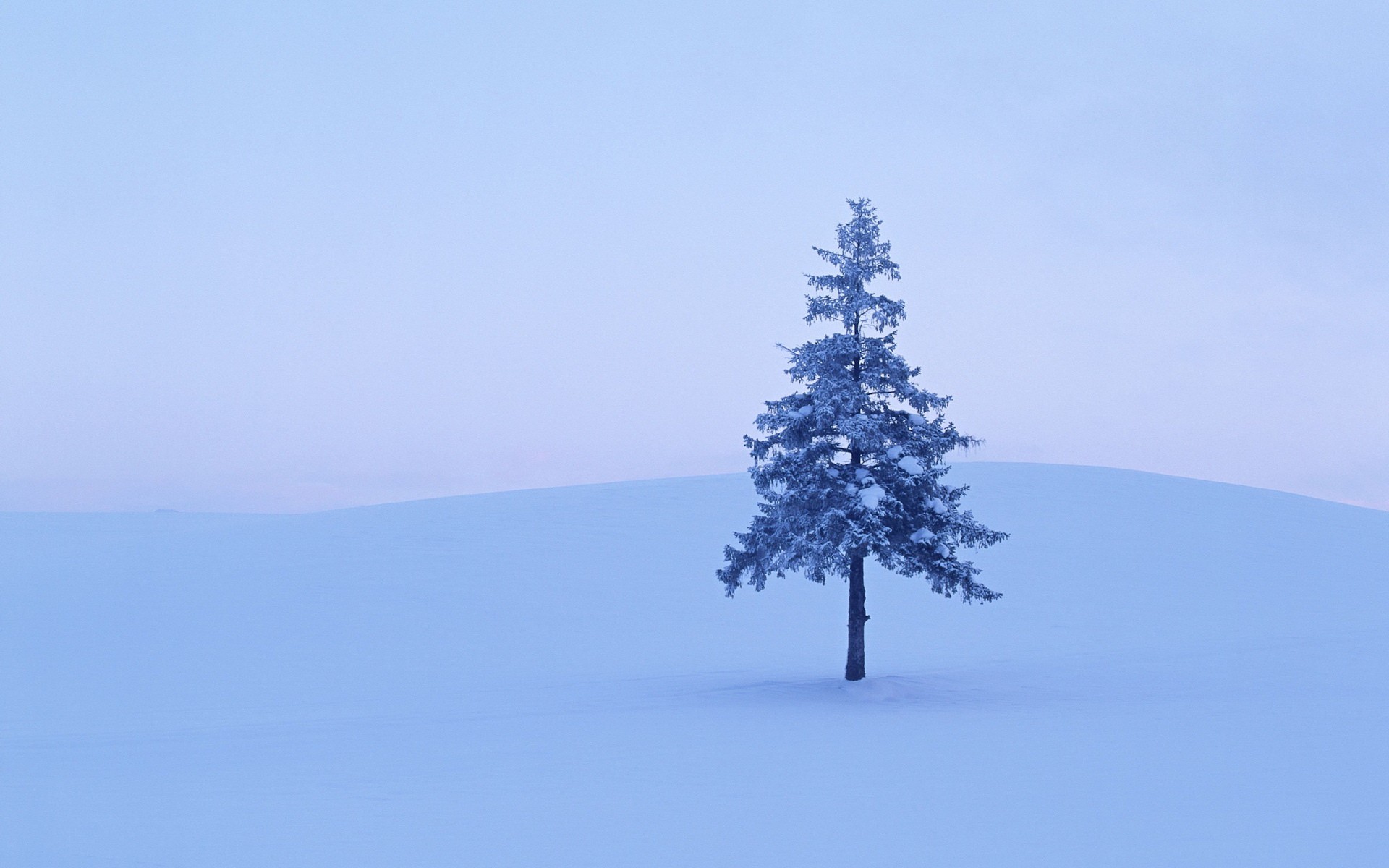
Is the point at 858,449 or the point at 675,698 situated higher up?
the point at 858,449

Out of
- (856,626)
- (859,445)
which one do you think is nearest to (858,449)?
(859,445)

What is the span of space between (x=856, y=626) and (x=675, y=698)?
4.04m

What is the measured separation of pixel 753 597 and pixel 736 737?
1841 cm

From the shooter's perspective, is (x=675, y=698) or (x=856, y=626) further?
(x=856, y=626)

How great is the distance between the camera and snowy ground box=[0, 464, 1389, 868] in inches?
391

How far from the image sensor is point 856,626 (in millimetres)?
20141

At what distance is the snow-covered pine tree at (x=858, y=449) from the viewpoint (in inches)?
742

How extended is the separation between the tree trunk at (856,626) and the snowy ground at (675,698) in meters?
0.46

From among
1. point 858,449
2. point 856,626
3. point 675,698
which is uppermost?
point 858,449

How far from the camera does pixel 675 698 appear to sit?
18859 millimetres

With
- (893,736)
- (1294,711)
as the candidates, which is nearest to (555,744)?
(893,736)

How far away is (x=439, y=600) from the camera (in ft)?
100

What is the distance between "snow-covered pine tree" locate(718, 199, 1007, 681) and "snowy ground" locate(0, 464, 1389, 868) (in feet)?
8.63

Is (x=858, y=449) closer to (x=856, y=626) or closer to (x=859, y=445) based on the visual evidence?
(x=859, y=445)
